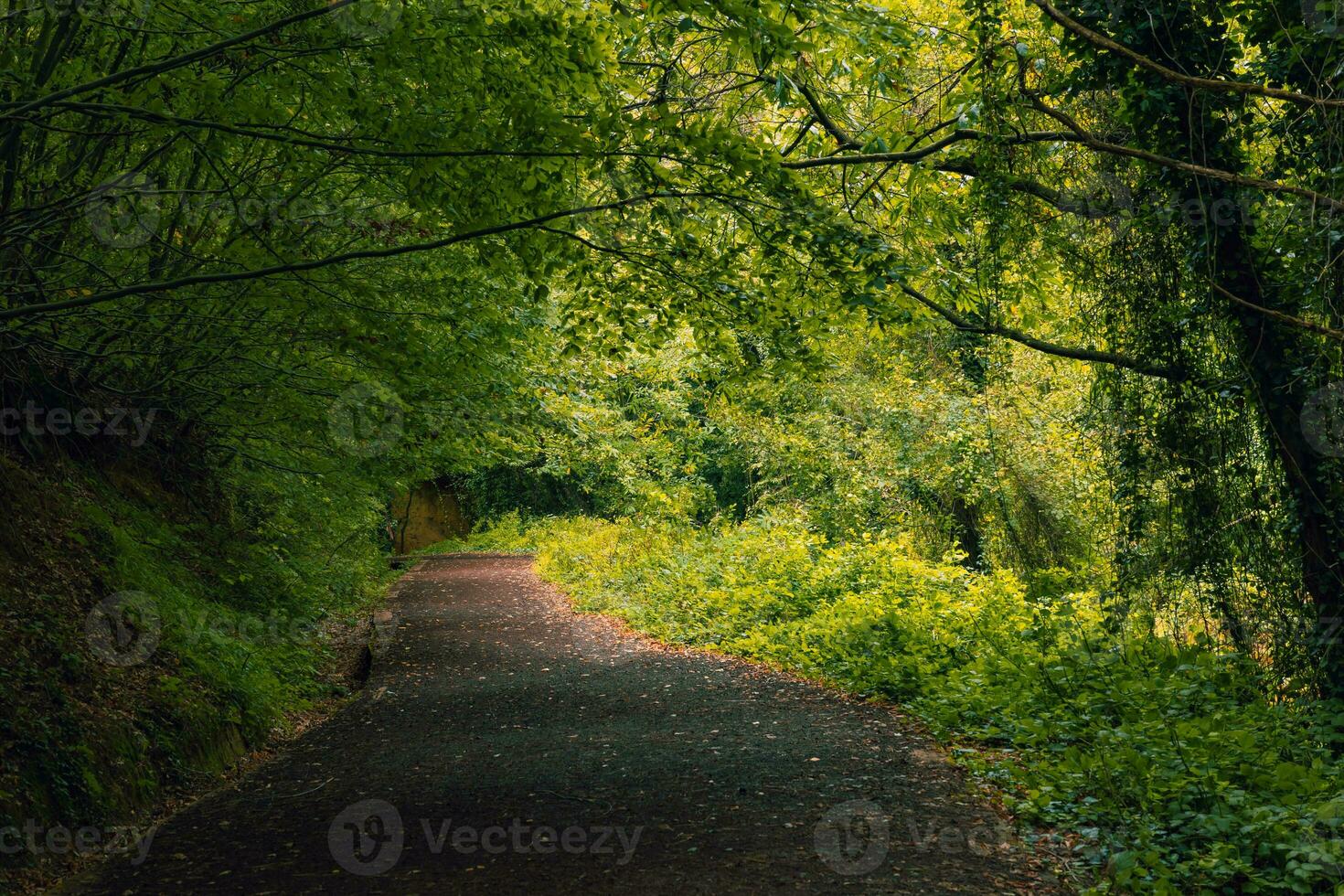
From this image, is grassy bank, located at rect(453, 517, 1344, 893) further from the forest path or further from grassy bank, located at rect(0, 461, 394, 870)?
grassy bank, located at rect(0, 461, 394, 870)

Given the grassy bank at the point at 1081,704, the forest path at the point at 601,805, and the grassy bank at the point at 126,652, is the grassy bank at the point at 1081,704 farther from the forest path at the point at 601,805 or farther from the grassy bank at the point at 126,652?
the grassy bank at the point at 126,652

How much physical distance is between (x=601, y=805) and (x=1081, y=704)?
3241 mm

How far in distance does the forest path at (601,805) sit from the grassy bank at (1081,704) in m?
0.45

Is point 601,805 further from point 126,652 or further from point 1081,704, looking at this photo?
point 126,652

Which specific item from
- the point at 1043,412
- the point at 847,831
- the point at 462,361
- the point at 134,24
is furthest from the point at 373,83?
the point at 1043,412

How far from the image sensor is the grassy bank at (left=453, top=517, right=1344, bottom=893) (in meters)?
4.30

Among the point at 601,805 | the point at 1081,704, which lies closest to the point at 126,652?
the point at 601,805

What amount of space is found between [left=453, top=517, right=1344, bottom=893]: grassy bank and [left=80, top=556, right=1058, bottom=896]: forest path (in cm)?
45

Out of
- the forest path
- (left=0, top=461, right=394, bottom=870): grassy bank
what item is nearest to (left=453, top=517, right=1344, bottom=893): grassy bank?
the forest path

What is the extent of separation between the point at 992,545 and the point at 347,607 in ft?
37.9

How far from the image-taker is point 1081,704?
6.42m

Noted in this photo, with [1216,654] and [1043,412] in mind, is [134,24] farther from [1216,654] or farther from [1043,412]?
[1043,412]

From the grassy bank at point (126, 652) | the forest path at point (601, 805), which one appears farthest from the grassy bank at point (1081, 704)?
the grassy bank at point (126, 652)

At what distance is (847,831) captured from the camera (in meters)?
5.18
